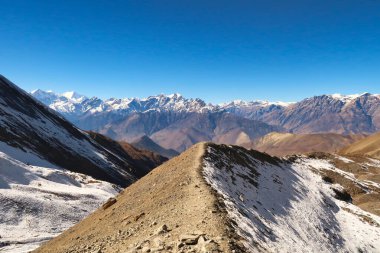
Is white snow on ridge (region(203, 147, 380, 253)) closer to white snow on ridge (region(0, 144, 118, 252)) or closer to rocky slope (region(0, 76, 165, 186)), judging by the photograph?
white snow on ridge (region(0, 144, 118, 252))

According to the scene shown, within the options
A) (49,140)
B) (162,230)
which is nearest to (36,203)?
(162,230)

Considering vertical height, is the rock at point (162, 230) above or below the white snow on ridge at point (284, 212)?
above

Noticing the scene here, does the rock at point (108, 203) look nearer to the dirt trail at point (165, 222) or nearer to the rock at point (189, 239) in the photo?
the dirt trail at point (165, 222)

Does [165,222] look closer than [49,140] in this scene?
Yes

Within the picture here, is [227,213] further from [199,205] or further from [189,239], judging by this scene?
[189,239]

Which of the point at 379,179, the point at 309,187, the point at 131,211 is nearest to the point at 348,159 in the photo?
the point at 379,179

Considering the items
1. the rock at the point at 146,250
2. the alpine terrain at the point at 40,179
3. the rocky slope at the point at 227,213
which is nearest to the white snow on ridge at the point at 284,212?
the rocky slope at the point at 227,213

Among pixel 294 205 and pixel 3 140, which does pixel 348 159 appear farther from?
pixel 3 140
